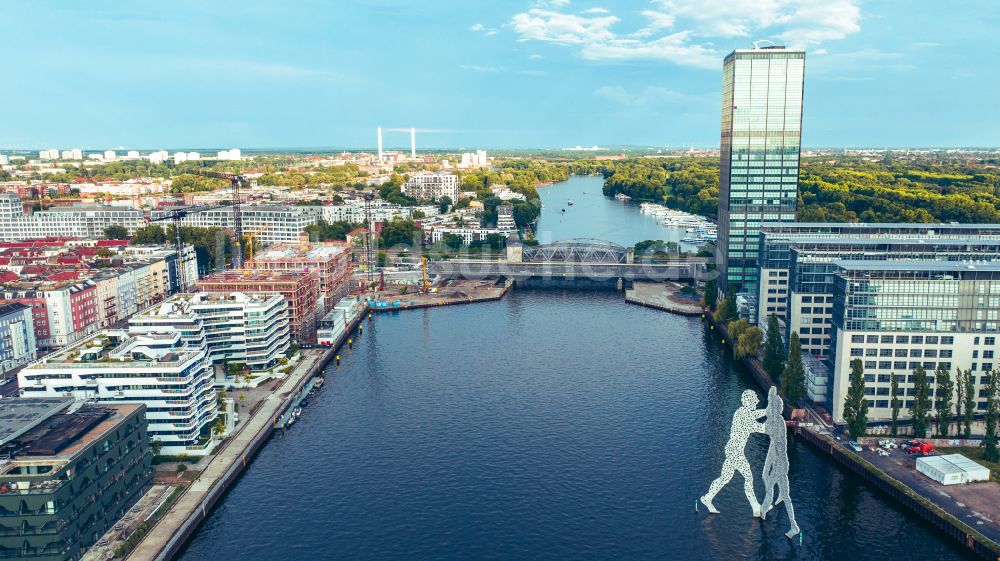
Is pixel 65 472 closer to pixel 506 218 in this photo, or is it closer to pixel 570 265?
pixel 570 265

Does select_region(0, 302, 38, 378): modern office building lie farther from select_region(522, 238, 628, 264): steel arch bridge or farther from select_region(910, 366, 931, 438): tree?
select_region(910, 366, 931, 438): tree

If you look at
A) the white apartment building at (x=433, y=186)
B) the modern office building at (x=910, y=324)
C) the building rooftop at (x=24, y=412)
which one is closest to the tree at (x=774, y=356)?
the modern office building at (x=910, y=324)

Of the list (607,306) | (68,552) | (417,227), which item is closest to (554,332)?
(607,306)

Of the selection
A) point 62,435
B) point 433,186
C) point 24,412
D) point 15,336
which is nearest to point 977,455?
point 62,435

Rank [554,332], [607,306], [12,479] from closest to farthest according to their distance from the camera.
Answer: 1. [12,479]
2. [554,332]
3. [607,306]

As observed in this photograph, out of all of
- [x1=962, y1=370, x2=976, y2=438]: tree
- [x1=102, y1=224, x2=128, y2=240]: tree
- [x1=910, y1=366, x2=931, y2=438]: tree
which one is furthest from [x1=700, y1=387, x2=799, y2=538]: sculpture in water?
[x1=102, y1=224, x2=128, y2=240]: tree

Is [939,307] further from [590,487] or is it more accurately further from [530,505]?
[530,505]

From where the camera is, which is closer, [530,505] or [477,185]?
[530,505]

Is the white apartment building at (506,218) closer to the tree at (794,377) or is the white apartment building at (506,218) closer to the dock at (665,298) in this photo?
the dock at (665,298)
